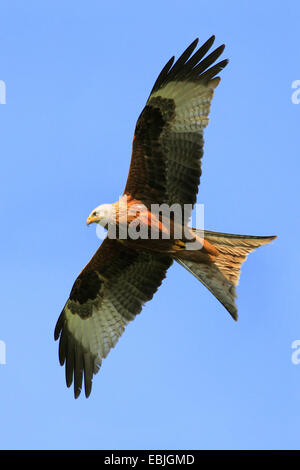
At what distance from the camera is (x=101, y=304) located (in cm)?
1193

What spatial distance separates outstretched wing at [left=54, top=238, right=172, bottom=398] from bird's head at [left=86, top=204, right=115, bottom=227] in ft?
3.08

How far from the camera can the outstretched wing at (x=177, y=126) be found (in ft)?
34.4

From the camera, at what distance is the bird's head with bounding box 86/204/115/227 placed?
1047 cm

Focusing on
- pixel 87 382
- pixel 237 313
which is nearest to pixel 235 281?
pixel 237 313

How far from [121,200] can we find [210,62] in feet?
6.98

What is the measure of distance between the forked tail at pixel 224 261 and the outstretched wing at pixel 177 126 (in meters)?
0.76

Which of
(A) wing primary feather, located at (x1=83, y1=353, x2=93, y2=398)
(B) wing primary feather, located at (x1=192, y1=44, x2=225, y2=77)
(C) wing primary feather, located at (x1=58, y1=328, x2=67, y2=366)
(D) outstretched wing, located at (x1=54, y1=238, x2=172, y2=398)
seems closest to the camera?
(B) wing primary feather, located at (x1=192, y1=44, x2=225, y2=77)

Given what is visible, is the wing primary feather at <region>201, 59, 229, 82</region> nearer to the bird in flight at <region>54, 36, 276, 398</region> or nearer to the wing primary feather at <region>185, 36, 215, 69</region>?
the bird in flight at <region>54, 36, 276, 398</region>

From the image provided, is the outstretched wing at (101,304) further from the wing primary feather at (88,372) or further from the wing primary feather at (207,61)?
the wing primary feather at (207,61)

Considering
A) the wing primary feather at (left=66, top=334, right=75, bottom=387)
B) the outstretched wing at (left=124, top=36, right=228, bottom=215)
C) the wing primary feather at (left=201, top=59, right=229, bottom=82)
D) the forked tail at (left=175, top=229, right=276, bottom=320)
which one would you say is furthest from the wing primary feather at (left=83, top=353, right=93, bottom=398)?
the wing primary feather at (left=201, top=59, right=229, bottom=82)

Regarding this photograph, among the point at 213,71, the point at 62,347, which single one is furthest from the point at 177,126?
the point at 62,347
